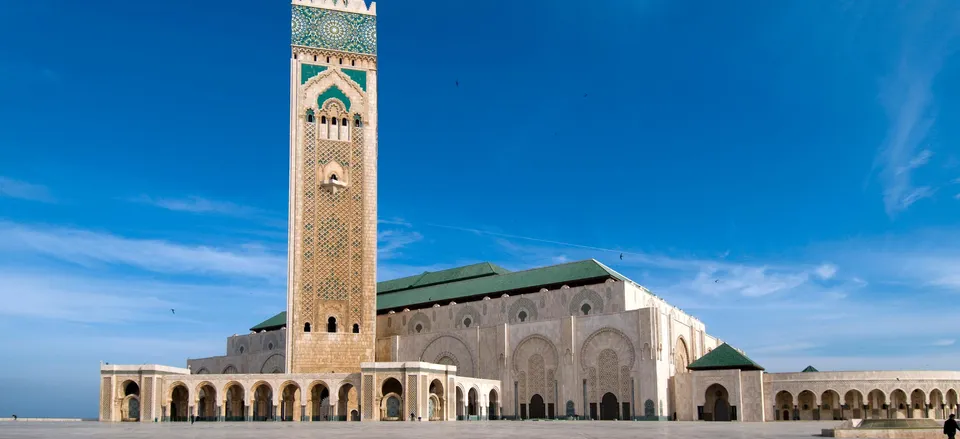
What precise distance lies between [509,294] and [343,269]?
8.44 meters

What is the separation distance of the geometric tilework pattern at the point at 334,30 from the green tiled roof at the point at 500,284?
1240cm

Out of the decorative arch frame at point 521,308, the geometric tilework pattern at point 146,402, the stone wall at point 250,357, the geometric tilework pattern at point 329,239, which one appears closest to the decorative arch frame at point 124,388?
the geometric tilework pattern at point 146,402

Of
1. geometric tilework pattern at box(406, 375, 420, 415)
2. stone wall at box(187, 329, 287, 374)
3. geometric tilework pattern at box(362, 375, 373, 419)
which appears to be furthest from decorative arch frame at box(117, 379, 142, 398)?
stone wall at box(187, 329, 287, 374)

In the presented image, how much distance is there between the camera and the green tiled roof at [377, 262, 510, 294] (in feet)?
147

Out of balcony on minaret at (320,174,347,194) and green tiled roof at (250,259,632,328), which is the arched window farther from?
green tiled roof at (250,259,632,328)

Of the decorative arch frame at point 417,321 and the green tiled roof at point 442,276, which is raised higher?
the green tiled roof at point 442,276

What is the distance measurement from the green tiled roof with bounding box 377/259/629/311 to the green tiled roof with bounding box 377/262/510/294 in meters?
0.51

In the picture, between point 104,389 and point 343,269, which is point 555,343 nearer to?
point 343,269

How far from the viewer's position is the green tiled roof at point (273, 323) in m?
50.8

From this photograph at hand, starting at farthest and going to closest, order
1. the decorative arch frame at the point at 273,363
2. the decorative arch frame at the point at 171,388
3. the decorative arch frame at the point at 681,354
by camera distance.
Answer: the decorative arch frame at the point at 273,363 → the decorative arch frame at the point at 681,354 → the decorative arch frame at the point at 171,388

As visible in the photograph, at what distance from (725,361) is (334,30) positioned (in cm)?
2184

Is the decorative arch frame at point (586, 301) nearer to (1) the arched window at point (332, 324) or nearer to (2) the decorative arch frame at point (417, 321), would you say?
(2) the decorative arch frame at point (417, 321)

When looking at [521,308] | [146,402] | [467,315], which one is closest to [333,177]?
[467,315]

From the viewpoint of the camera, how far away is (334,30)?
3847 cm
